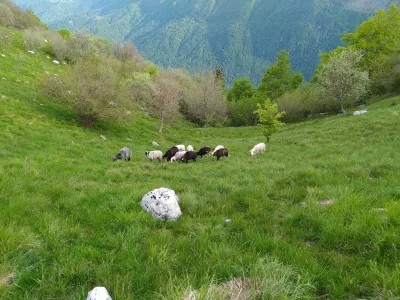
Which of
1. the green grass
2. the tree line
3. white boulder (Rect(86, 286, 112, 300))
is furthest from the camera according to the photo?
the tree line

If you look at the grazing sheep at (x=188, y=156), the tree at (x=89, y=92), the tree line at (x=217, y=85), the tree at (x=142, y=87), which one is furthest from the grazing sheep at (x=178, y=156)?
the tree at (x=142, y=87)

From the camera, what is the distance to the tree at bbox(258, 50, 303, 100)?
65188 mm

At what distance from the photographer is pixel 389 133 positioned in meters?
19.8

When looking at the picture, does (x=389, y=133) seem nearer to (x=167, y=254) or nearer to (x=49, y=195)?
(x=167, y=254)

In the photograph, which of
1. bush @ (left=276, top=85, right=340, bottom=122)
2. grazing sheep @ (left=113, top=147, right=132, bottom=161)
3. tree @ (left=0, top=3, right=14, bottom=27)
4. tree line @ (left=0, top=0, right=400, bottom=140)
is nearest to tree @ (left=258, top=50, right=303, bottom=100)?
tree line @ (left=0, top=0, right=400, bottom=140)

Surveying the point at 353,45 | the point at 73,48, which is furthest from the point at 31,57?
the point at 353,45

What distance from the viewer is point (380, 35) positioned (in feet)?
168

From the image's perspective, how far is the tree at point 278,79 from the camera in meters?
65.2

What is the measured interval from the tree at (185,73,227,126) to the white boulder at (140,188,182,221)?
52.2 metres

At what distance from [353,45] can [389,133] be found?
4200cm

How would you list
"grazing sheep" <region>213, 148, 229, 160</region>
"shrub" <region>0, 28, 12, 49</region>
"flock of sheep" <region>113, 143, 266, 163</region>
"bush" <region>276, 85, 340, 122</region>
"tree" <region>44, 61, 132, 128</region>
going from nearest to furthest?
"flock of sheep" <region>113, 143, 266, 163</region> < "grazing sheep" <region>213, 148, 229, 160</region> < "tree" <region>44, 61, 132, 128</region> < "shrub" <region>0, 28, 12, 49</region> < "bush" <region>276, 85, 340, 122</region>

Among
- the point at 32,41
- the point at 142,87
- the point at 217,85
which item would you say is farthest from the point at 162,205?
the point at 217,85

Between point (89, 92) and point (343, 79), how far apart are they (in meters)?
35.8

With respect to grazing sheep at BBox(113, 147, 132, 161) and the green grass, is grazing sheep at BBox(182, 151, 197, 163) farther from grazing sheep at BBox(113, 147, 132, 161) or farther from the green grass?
the green grass
